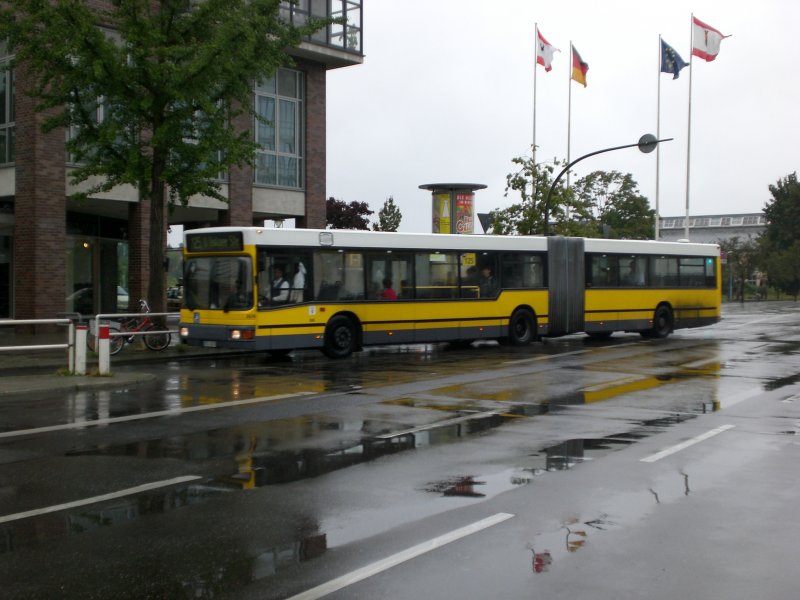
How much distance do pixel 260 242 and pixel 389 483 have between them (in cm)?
1230

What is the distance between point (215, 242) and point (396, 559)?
49.1 ft

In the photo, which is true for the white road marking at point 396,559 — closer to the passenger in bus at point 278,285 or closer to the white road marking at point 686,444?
the white road marking at point 686,444

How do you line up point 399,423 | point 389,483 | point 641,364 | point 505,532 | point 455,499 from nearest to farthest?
point 505,532 → point 455,499 → point 389,483 → point 399,423 → point 641,364

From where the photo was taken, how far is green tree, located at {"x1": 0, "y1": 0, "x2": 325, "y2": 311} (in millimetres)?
19719

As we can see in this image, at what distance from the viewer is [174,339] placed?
28.3 metres

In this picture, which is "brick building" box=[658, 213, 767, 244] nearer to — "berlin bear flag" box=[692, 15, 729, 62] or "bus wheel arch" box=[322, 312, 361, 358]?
"berlin bear flag" box=[692, 15, 729, 62]

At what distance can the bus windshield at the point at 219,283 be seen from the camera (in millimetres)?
19469

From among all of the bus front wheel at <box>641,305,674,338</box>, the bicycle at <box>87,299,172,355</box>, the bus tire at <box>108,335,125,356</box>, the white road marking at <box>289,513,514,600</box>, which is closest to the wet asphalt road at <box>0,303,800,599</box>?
the white road marking at <box>289,513,514,600</box>

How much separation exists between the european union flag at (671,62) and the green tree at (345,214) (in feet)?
61.1

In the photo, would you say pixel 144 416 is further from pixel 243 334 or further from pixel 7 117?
pixel 7 117

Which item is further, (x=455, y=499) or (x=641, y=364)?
(x=641, y=364)

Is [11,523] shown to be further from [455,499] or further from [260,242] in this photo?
[260,242]

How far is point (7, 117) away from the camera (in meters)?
27.1

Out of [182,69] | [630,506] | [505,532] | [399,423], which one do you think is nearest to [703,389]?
[399,423]
